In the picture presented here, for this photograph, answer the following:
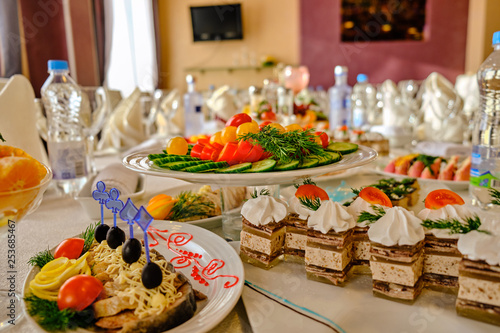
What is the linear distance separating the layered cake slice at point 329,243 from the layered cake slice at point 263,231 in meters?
0.07

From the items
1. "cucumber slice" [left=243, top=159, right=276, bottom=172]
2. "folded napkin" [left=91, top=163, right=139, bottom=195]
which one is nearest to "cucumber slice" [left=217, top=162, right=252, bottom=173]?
"cucumber slice" [left=243, top=159, right=276, bottom=172]

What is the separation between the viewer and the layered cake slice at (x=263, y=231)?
0.72m

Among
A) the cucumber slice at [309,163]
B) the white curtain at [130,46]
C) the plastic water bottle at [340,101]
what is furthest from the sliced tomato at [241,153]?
the white curtain at [130,46]

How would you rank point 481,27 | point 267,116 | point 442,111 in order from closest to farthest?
point 267,116
point 442,111
point 481,27

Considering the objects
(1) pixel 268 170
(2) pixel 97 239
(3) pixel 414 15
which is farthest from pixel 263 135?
(3) pixel 414 15

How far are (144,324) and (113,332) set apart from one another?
0.15ft

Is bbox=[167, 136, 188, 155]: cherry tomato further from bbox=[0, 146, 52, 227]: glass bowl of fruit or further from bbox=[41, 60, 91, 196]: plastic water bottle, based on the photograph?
bbox=[41, 60, 91, 196]: plastic water bottle

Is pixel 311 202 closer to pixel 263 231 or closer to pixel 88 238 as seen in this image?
pixel 263 231

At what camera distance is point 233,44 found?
7152 mm

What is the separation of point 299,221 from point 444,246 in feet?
0.80

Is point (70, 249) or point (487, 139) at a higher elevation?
point (487, 139)

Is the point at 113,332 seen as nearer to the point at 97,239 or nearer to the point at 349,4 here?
the point at 97,239

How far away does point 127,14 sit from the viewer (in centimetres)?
615

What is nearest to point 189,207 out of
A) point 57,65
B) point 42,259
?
point 42,259
